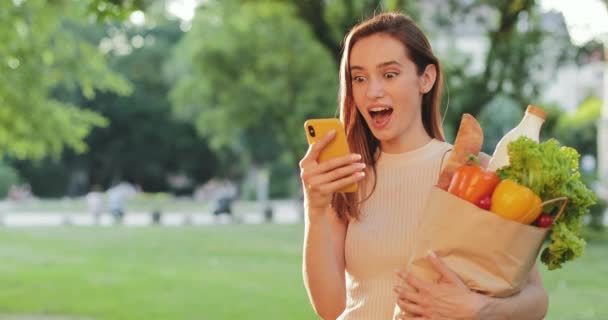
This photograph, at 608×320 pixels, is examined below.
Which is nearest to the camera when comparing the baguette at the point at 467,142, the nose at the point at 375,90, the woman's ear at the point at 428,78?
the baguette at the point at 467,142

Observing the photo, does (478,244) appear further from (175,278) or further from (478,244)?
(175,278)

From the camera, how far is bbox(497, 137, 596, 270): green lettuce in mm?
2442

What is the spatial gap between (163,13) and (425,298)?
21.0 meters

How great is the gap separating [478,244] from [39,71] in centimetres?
1645

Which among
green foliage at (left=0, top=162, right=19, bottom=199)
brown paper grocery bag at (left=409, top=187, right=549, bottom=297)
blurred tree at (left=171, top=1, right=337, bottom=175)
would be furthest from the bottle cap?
green foliage at (left=0, top=162, right=19, bottom=199)

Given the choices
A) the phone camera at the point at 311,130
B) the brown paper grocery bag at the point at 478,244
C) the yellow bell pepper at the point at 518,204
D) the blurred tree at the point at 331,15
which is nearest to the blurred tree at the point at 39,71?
the blurred tree at the point at 331,15

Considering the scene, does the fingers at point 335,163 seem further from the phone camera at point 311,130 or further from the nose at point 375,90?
the nose at point 375,90

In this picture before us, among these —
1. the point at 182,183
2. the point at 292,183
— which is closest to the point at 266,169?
the point at 292,183

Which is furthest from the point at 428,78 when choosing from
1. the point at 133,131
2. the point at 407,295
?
the point at 133,131

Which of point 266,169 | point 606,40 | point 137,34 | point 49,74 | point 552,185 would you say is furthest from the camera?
point 137,34

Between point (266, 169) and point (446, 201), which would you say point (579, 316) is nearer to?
point (446, 201)

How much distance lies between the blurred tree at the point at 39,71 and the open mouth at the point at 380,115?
46.2 feet

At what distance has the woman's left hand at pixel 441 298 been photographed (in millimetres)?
2488

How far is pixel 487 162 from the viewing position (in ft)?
9.06
